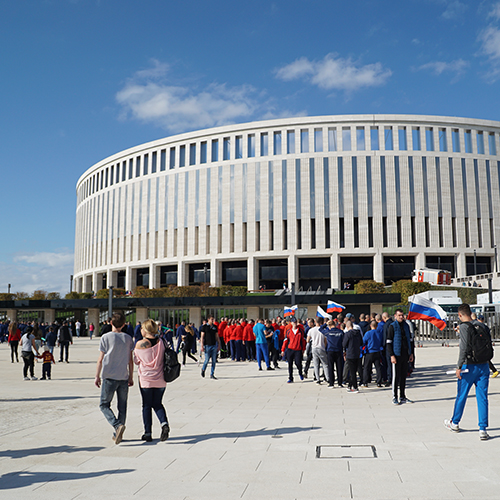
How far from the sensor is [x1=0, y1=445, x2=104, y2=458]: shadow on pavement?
6.05 m

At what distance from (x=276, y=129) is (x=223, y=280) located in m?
20.1

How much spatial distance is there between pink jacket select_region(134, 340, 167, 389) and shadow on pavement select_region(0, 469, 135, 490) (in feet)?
4.95

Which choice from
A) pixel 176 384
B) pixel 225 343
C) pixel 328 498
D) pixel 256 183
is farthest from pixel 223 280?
pixel 328 498

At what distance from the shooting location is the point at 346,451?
6.00 m

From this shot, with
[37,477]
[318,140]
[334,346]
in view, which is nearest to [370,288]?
[318,140]

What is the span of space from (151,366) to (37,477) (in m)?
2.00

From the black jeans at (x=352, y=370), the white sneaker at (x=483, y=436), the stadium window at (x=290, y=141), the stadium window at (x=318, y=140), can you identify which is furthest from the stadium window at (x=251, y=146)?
the white sneaker at (x=483, y=436)

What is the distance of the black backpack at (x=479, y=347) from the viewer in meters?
6.57

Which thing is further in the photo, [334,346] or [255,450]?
[334,346]

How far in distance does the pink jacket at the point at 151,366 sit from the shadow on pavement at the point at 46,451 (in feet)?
3.31

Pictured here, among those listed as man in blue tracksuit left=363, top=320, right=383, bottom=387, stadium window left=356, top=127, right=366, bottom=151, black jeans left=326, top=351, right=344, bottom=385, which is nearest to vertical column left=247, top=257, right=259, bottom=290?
stadium window left=356, top=127, right=366, bottom=151

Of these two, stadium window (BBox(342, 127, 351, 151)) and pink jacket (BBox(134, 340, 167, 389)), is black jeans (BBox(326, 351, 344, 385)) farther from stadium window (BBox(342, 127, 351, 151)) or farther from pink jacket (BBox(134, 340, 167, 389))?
stadium window (BBox(342, 127, 351, 151))

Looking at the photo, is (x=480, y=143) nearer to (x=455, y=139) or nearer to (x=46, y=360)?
(x=455, y=139)

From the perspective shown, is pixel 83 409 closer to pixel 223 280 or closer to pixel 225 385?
pixel 225 385
